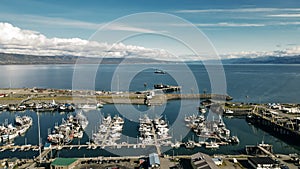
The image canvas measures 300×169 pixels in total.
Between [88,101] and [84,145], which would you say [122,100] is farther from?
[84,145]

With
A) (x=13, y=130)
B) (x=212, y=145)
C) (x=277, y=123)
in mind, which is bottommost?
(x=212, y=145)

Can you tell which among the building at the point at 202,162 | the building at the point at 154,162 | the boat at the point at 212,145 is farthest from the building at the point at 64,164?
the boat at the point at 212,145

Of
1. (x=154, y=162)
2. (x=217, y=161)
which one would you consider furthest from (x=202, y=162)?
(x=154, y=162)

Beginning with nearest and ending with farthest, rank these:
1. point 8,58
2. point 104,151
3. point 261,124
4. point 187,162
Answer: point 187,162 → point 104,151 → point 261,124 → point 8,58

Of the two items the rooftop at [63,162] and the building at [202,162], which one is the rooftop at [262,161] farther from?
the rooftop at [63,162]

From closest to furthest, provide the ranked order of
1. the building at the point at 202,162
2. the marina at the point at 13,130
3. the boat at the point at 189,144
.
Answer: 1. the building at the point at 202,162
2. the boat at the point at 189,144
3. the marina at the point at 13,130

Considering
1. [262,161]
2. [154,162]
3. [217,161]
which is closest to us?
[154,162]

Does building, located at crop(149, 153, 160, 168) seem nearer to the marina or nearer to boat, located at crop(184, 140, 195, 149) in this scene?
boat, located at crop(184, 140, 195, 149)

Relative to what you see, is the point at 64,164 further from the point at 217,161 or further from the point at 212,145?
the point at 212,145

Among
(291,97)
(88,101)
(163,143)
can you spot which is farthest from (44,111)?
(291,97)

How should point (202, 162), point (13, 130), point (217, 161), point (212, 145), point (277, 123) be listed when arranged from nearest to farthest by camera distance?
point (202, 162) → point (217, 161) → point (212, 145) → point (13, 130) → point (277, 123)

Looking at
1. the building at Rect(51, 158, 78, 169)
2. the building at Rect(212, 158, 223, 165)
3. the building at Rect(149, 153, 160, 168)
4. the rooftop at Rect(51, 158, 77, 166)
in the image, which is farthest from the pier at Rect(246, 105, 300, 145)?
the rooftop at Rect(51, 158, 77, 166)
